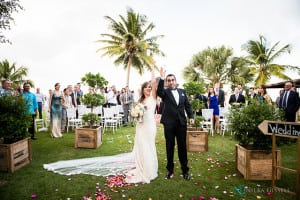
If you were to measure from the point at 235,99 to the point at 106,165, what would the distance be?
7.07 m

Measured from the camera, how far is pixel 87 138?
6578 mm

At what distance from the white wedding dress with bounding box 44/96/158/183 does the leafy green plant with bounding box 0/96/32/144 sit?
1042 millimetres

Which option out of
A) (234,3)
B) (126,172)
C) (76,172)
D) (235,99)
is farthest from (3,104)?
(234,3)

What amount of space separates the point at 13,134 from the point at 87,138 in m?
2.25

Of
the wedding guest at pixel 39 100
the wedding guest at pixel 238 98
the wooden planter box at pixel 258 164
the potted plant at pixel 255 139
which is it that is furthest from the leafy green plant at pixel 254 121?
the wedding guest at pixel 39 100

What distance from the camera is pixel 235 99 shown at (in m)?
9.52

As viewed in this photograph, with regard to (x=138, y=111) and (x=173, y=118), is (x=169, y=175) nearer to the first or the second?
(x=173, y=118)

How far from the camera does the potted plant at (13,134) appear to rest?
4.45 meters

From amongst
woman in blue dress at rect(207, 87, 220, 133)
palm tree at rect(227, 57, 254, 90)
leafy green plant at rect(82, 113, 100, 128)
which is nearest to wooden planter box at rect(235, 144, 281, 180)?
leafy green plant at rect(82, 113, 100, 128)

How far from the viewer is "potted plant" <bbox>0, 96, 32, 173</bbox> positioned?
4.45m

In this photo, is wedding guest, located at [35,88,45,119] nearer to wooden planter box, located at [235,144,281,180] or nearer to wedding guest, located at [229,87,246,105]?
wedding guest, located at [229,87,246,105]

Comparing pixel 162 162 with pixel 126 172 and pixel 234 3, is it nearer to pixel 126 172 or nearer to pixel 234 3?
pixel 126 172

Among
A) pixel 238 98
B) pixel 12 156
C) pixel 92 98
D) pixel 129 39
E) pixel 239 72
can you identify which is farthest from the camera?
pixel 239 72

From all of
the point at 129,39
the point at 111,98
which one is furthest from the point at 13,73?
the point at 111,98
